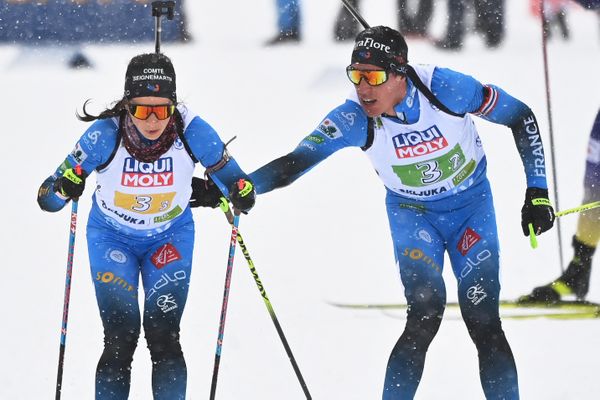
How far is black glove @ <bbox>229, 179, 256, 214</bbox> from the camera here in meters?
4.50

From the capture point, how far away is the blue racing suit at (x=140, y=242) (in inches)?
178

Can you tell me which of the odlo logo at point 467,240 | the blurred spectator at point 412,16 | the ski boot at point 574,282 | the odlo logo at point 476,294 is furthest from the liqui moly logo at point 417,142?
the blurred spectator at point 412,16

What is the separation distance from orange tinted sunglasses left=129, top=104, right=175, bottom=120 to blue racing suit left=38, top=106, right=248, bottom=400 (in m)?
Result: 0.16

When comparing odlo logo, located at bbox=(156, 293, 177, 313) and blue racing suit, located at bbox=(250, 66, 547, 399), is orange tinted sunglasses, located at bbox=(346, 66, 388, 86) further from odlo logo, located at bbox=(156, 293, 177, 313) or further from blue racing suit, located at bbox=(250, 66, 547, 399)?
odlo logo, located at bbox=(156, 293, 177, 313)

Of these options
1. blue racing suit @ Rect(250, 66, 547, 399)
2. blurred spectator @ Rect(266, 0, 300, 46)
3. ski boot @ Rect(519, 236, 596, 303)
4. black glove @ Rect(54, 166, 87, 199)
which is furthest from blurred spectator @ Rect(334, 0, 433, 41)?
black glove @ Rect(54, 166, 87, 199)

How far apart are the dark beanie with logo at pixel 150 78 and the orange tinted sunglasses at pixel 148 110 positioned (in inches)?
2.0

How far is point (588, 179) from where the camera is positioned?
6.91 m

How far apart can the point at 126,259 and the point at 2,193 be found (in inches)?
218

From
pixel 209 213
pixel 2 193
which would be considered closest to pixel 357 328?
pixel 209 213

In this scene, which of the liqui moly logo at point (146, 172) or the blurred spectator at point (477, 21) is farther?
the blurred spectator at point (477, 21)

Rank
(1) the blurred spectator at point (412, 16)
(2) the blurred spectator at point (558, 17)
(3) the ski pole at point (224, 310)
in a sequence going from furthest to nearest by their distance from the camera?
(2) the blurred spectator at point (558, 17)
(1) the blurred spectator at point (412, 16)
(3) the ski pole at point (224, 310)

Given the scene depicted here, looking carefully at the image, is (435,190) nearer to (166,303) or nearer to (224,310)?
(224,310)

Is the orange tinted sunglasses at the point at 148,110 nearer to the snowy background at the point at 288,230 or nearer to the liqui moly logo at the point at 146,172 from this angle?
the liqui moly logo at the point at 146,172

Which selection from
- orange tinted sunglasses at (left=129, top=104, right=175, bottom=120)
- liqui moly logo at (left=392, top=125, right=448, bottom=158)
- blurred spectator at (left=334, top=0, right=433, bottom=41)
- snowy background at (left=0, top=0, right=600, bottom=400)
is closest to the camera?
orange tinted sunglasses at (left=129, top=104, right=175, bottom=120)
